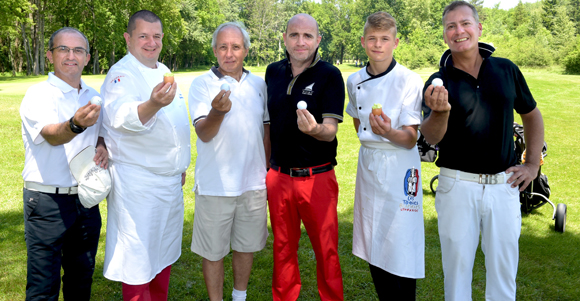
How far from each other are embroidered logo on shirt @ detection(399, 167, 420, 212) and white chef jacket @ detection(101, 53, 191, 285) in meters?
2.03

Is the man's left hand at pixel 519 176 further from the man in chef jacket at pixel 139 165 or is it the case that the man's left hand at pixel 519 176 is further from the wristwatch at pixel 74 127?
the wristwatch at pixel 74 127

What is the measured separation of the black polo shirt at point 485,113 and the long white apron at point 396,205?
15.7 inches

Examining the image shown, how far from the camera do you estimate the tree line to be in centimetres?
4603

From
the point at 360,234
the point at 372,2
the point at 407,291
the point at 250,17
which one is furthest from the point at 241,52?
the point at 372,2

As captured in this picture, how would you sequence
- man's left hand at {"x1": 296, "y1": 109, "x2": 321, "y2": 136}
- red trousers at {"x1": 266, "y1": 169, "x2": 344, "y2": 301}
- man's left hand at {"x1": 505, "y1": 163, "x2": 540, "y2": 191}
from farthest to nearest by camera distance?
red trousers at {"x1": 266, "y1": 169, "x2": 344, "y2": 301} < man's left hand at {"x1": 505, "y1": 163, "x2": 540, "y2": 191} < man's left hand at {"x1": 296, "y1": 109, "x2": 321, "y2": 136}

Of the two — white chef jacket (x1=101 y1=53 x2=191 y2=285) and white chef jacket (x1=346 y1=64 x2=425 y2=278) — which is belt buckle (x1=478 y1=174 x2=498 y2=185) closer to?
white chef jacket (x1=346 y1=64 x2=425 y2=278)

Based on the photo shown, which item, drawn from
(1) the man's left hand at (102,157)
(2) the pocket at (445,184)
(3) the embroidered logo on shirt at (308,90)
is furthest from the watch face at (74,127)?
(2) the pocket at (445,184)

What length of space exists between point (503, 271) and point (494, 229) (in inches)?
14.9

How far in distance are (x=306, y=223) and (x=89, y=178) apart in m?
2.01

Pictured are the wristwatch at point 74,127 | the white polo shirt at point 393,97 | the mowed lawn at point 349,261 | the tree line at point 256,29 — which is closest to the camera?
the wristwatch at point 74,127

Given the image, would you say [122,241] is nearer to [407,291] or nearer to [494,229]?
[407,291]

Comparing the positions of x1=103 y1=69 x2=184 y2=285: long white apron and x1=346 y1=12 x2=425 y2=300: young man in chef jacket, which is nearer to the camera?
x1=103 y1=69 x2=184 y2=285: long white apron

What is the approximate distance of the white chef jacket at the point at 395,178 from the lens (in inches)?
141

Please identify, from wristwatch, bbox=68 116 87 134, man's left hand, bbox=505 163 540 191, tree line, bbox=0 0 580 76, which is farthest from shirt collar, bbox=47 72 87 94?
tree line, bbox=0 0 580 76
